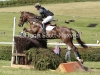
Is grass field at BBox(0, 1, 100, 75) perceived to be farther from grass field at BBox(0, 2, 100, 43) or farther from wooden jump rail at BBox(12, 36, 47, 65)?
wooden jump rail at BBox(12, 36, 47, 65)

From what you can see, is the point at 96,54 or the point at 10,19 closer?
the point at 96,54

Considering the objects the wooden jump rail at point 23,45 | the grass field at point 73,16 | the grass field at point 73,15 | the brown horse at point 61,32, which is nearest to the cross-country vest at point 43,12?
the brown horse at point 61,32

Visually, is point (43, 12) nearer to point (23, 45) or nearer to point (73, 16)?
point (23, 45)

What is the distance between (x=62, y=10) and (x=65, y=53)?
126 feet

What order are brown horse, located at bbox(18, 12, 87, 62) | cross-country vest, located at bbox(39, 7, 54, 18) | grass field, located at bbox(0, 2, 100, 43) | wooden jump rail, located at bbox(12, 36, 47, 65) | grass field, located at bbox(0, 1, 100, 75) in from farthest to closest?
1. grass field, located at bbox(0, 2, 100, 43)
2. grass field, located at bbox(0, 1, 100, 75)
3. cross-country vest, located at bbox(39, 7, 54, 18)
4. brown horse, located at bbox(18, 12, 87, 62)
5. wooden jump rail, located at bbox(12, 36, 47, 65)

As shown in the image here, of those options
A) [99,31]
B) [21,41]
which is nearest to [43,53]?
[21,41]

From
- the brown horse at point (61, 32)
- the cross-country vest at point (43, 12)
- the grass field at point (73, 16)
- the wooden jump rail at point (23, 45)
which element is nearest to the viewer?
the wooden jump rail at point (23, 45)

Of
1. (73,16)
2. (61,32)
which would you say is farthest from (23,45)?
(73,16)

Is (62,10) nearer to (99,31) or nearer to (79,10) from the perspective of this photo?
(79,10)

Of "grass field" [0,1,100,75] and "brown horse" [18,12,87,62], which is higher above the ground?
"brown horse" [18,12,87,62]

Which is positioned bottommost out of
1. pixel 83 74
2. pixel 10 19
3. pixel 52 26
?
pixel 10 19

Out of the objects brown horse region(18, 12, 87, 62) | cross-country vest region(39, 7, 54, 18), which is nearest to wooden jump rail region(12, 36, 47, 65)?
brown horse region(18, 12, 87, 62)

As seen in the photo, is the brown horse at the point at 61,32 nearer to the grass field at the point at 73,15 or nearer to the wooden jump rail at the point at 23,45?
the wooden jump rail at the point at 23,45

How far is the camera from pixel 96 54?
71.5 feet
